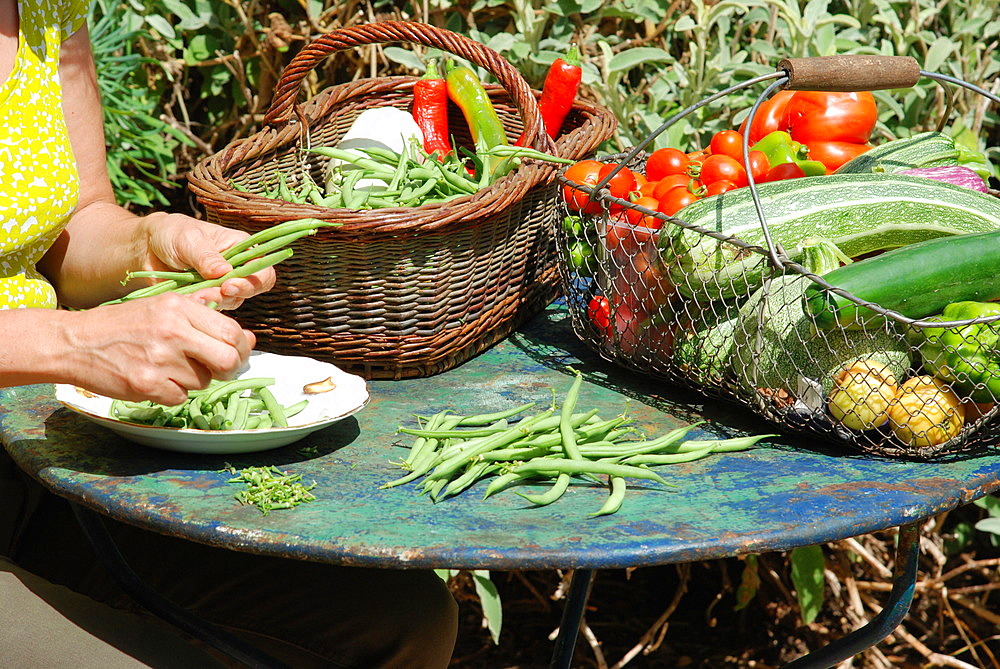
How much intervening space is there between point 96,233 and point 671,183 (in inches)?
39.0

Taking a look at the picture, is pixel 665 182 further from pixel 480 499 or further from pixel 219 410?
pixel 219 410

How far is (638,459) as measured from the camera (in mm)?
1225

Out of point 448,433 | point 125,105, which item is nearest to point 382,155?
point 448,433

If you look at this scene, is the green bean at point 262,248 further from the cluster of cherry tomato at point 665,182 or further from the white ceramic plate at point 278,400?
the cluster of cherry tomato at point 665,182

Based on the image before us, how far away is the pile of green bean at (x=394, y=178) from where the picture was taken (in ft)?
5.37

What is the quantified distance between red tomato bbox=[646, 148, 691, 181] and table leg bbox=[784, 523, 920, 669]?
654 millimetres

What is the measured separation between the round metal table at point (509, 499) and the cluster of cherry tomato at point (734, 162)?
0.99 ft

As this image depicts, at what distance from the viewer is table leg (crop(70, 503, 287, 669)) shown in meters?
1.32

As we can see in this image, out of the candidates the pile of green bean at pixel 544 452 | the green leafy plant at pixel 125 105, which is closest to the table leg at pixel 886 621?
the pile of green bean at pixel 544 452

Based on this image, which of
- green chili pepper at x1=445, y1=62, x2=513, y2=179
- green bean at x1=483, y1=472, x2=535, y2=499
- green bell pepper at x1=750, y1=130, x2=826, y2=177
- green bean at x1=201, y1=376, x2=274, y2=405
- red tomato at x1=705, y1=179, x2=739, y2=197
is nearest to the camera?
green bean at x1=483, y1=472, x2=535, y2=499

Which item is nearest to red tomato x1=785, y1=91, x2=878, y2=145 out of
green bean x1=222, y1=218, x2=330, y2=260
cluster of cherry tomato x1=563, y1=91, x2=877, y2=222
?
cluster of cherry tomato x1=563, y1=91, x2=877, y2=222

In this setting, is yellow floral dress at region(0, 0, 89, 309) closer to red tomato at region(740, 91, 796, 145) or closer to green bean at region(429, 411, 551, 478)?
green bean at region(429, 411, 551, 478)

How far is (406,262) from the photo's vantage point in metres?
1.48

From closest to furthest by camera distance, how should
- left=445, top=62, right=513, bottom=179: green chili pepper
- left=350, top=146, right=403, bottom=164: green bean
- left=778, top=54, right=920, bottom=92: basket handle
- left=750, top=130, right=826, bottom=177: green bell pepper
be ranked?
1. left=778, top=54, right=920, bottom=92: basket handle
2. left=750, top=130, right=826, bottom=177: green bell pepper
3. left=350, top=146, right=403, bottom=164: green bean
4. left=445, top=62, right=513, bottom=179: green chili pepper
